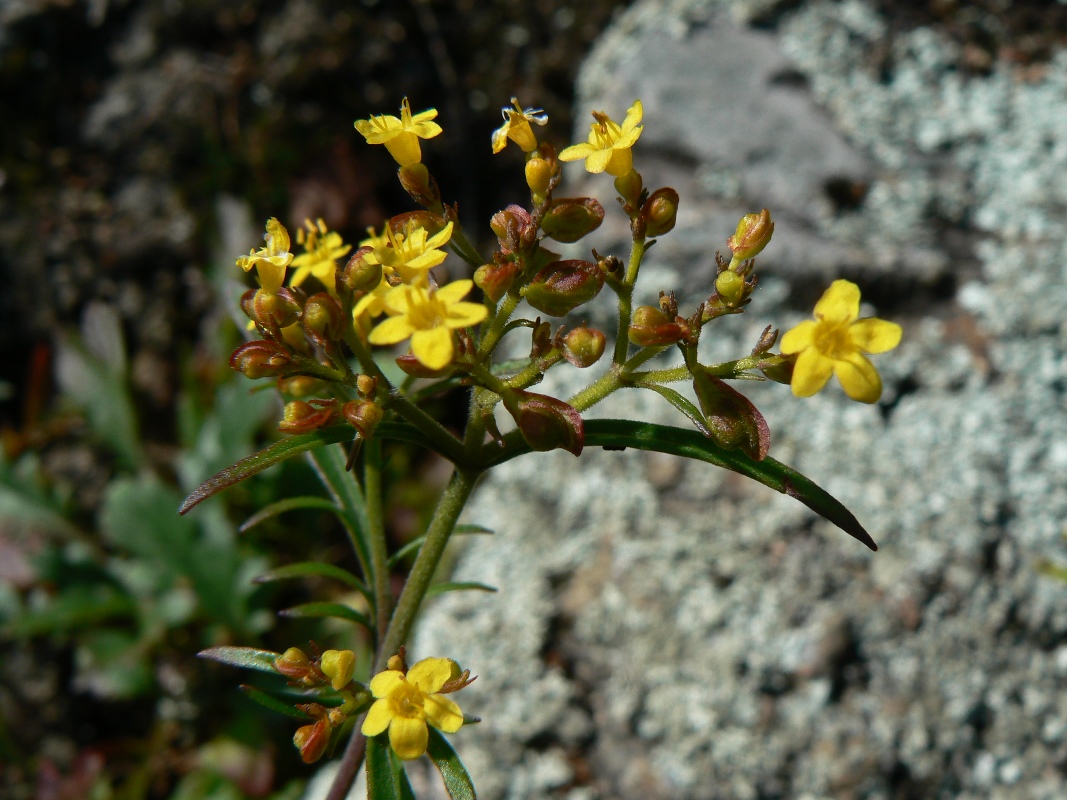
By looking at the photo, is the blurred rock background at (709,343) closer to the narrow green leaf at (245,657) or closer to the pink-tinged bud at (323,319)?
the narrow green leaf at (245,657)

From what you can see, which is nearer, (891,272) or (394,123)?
(394,123)

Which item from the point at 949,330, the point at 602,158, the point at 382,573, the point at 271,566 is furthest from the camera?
the point at 271,566

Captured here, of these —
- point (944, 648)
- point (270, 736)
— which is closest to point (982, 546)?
point (944, 648)

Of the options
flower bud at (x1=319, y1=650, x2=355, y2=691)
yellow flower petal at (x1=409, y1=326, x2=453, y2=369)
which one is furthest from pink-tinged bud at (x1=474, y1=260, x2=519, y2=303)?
flower bud at (x1=319, y1=650, x2=355, y2=691)

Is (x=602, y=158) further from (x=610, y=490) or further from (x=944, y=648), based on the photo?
(x=944, y=648)

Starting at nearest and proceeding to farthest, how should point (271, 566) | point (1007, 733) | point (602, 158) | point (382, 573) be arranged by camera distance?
point (602, 158) < point (382, 573) < point (1007, 733) < point (271, 566)

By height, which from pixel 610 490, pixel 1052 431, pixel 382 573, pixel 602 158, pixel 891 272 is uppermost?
pixel 602 158

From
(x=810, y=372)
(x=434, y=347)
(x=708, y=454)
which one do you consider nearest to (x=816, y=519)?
(x=708, y=454)
